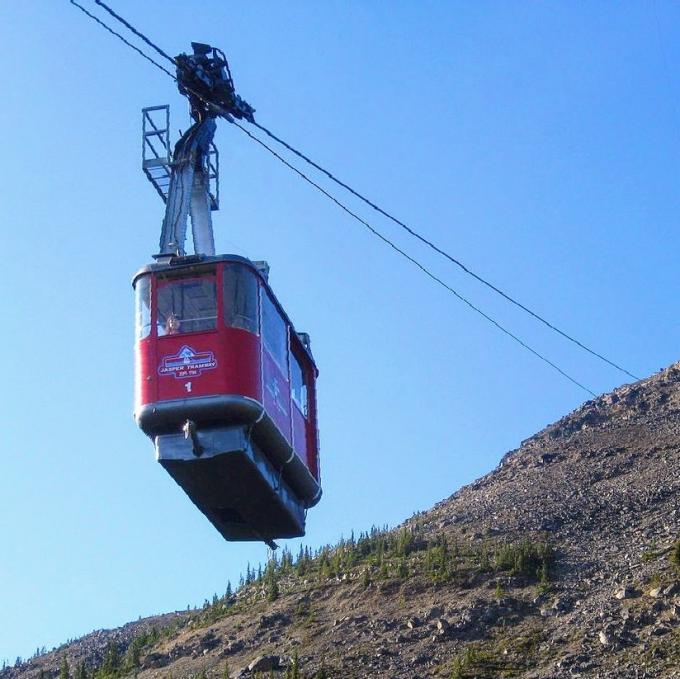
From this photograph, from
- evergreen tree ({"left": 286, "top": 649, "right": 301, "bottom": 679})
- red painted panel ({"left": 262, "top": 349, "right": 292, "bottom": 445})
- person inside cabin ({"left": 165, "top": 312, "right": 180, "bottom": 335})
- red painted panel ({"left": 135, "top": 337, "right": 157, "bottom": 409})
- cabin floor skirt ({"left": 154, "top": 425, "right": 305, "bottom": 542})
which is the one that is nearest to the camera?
cabin floor skirt ({"left": 154, "top": 425, "right": 305, "bottom": 542})

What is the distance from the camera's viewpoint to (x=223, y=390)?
19188 millimetres

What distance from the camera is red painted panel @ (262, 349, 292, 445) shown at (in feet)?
65.4

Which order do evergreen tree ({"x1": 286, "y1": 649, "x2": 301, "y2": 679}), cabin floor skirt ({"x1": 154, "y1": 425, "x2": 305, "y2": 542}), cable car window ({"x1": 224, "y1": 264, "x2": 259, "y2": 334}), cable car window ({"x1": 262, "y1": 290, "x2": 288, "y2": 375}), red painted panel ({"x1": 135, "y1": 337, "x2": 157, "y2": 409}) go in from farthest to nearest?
evergreen tree ({"x1": 286, "y1": 649, "x2": 301, "y2": 679})
cable car window ({"x1": 262, "y1": 290, "x2": 288, "y2": 375})
cable car window ({"x1": 224, "y1": 264, "x2": 259, "y2": 334})
red painted panel ({"x1": 135, "y1": 337, "x2": 157, "y2": 409})
cabin floor skirt ({"x1": 154, "y1": 425, "x2": 305, "y2": 542})

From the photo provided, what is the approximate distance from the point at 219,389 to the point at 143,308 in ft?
5.76

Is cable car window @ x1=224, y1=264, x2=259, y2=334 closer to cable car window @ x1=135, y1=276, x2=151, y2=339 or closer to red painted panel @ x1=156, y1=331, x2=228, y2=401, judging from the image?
red painted panel @ x1=156, y1=331, x2=228, y2=401

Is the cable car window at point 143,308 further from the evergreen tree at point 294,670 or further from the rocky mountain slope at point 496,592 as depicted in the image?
the evergreen tree at point 294,670

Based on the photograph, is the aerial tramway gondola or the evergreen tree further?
the evergreen tree

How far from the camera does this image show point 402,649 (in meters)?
45.7

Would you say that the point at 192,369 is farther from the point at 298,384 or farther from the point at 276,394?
the point at 298,384

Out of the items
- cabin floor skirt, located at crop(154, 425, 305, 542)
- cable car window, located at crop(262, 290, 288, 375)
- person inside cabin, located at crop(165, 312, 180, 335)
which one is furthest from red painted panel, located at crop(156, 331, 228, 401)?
cable car window, located at crop(262, 290, 288, 375)

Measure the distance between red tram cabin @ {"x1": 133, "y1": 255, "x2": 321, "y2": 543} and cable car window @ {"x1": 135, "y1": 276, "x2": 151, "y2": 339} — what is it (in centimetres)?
1

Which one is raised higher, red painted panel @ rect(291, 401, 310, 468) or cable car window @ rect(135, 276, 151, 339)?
cable car window @ rect(135, 276, 151, 339)

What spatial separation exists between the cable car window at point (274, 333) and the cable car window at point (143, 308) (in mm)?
1507

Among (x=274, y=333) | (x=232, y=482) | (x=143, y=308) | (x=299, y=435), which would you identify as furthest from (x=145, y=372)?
(x=299, y=435)
